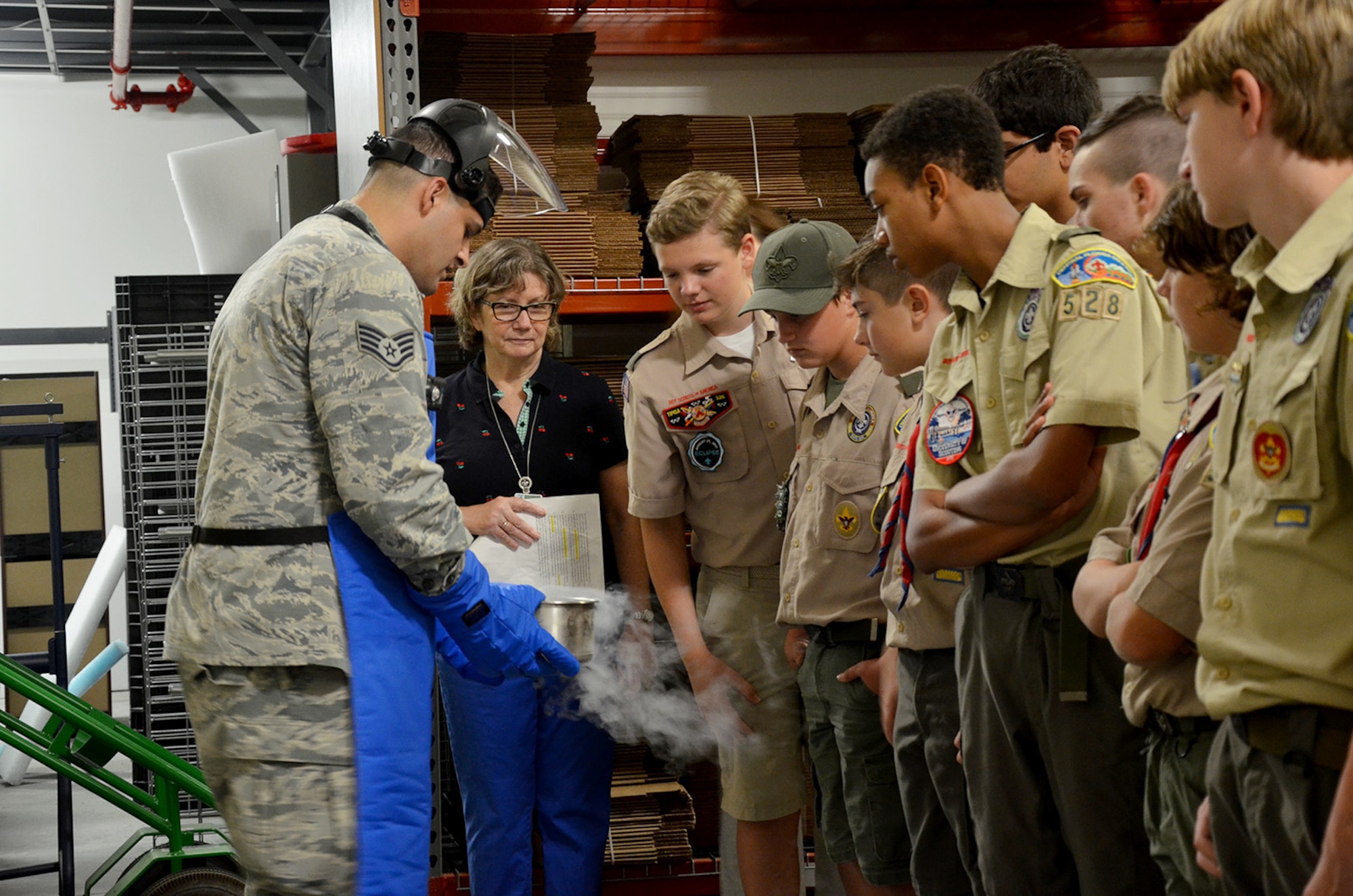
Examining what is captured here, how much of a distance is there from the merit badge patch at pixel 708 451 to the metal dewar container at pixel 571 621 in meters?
0.51

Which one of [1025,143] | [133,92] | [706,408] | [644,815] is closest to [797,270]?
[706,408]

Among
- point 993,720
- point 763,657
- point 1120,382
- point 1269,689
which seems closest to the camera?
point 1269,689

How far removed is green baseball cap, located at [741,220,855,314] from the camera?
2.87m

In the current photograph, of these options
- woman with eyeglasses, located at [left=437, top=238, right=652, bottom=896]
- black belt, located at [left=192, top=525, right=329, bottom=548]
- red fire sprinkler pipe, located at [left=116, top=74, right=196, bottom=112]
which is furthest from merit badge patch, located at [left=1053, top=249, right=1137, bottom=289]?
red fire sprinkler pipe, located at [left=116, top=74, right=196, bottom=112]

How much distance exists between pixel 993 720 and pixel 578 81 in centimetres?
266

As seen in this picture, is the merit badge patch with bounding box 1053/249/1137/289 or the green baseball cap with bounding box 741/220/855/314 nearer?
the merit badge patch with bounding box 1053/249/1137/289

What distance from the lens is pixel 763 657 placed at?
323 centimetres

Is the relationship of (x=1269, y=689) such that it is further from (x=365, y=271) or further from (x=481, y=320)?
(x=481, y=320)

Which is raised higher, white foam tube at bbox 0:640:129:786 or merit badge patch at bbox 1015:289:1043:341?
merit badge patch at bbox 1015:289:1043:341

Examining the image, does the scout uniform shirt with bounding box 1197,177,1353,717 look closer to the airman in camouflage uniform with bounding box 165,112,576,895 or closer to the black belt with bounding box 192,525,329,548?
the airman in camouflage uniform with bounding box 165,112,576,895

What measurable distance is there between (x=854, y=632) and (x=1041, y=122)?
3.81 ft

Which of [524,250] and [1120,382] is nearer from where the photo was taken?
[1120,382]

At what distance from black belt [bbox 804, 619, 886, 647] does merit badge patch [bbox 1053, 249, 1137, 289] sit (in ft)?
3.46

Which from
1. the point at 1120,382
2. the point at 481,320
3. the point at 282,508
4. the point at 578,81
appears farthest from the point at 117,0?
the point at 1120,382
